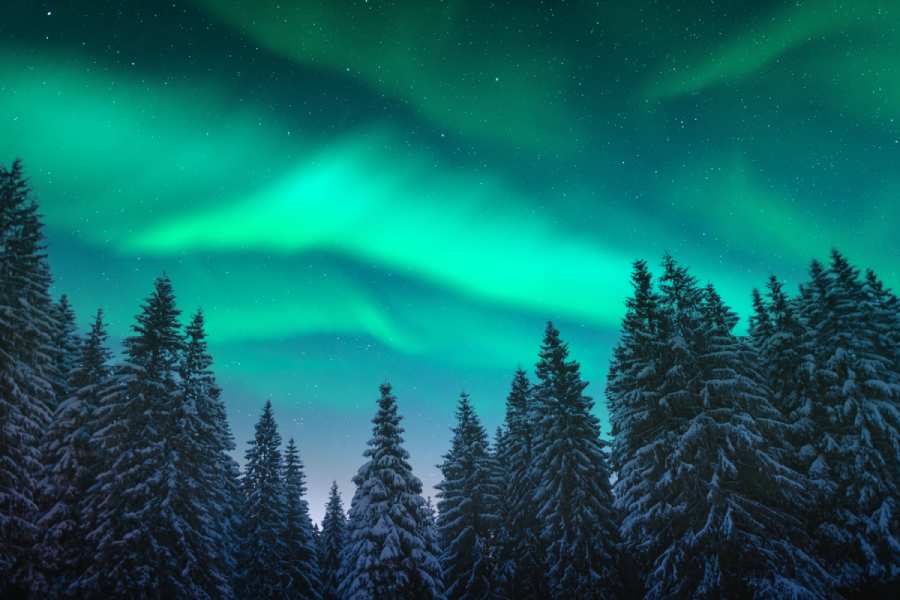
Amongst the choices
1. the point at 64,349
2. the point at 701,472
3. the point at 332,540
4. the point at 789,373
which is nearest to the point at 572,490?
the point at 701,472

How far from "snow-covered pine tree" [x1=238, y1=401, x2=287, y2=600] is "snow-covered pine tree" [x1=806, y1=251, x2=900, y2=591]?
3092 centimetres

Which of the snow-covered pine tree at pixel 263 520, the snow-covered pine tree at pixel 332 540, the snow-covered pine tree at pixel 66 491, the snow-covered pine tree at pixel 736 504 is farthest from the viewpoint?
the snow-covered pine tree at pixel 332 540

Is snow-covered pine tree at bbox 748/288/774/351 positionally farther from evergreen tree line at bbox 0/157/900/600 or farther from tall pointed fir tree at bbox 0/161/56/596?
tall pointed fir tree at bbox 0/161/56/596

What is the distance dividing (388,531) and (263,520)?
13463 millimetres

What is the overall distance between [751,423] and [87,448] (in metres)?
28.1

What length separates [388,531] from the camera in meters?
26.9

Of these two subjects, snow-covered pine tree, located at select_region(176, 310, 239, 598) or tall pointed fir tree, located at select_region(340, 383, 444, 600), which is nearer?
snow-covered pine tree, located at select_region(176, 310, 239, 598)

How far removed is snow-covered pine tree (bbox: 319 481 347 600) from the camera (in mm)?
47888

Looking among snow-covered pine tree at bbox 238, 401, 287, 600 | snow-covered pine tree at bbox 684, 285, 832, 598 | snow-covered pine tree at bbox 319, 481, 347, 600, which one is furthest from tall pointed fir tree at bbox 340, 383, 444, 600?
snow-covered pine tree at bbox 319, 481, 347, 600

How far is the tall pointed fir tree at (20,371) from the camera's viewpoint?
20.2 metres

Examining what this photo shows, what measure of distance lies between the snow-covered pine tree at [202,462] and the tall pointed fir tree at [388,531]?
6.19m

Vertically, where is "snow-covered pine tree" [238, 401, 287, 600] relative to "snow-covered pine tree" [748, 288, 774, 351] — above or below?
below

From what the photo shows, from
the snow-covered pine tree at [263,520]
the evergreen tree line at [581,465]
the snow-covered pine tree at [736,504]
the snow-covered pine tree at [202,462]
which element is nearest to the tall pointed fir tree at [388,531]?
the evergreen tree line at [581,465]

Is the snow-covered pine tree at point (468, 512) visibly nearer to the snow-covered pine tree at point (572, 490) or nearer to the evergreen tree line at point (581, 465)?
the evergreen tree line at point (581, 465)
